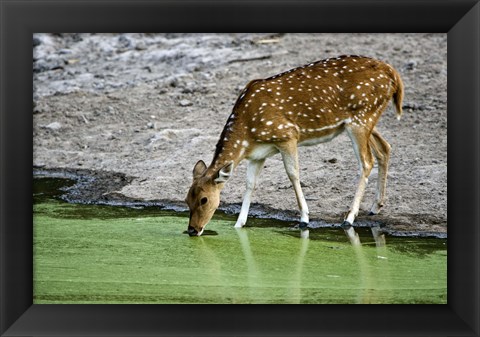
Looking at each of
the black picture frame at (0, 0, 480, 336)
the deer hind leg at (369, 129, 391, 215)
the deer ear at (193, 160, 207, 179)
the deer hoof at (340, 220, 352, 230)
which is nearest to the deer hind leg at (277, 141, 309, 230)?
the deer hoof at (340, 220, 352, 230)

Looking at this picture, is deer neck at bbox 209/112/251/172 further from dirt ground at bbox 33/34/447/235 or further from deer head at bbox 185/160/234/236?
dirt ground at bbox 33/34/447/235

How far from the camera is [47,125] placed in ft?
47.1

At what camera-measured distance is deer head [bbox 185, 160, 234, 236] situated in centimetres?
1034

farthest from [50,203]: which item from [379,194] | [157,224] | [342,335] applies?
[342,335]

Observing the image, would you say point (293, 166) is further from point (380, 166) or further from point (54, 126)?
point (54, 126)

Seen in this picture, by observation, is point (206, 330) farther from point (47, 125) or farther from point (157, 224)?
point (47, 125)

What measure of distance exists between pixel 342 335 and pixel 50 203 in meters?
4.11

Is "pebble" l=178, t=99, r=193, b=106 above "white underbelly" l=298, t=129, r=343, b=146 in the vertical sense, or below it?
above

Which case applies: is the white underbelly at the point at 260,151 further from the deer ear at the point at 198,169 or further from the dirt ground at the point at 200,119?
the dirt ground at the point at 200,119
